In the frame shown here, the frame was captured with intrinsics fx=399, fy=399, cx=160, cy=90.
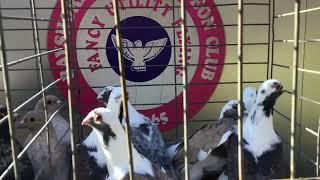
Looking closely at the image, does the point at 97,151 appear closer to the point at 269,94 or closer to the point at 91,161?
the point at 91,161

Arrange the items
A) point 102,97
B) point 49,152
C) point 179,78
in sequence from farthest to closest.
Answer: point 179,78 < point 102,97 < point 49,152

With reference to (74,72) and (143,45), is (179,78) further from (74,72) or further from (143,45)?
(74,72)

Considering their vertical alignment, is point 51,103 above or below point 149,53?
below

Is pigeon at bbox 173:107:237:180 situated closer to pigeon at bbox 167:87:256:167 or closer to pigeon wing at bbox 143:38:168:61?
pigeon at bbox 167:87:256:167

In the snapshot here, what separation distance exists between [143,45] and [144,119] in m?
0.31

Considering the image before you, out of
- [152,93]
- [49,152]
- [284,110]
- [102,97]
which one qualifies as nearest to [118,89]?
[102,97]

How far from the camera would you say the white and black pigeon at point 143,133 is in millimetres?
1373

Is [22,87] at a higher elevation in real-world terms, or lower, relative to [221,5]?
lower

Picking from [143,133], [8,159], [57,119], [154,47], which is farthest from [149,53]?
[8,159]

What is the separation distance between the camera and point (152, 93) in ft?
5.48

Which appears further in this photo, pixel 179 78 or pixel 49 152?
pixel 179 78

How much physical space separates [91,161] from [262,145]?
23.3 inches

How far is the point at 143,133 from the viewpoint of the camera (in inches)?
58.1

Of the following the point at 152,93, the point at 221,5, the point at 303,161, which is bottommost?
the point at 303,161
